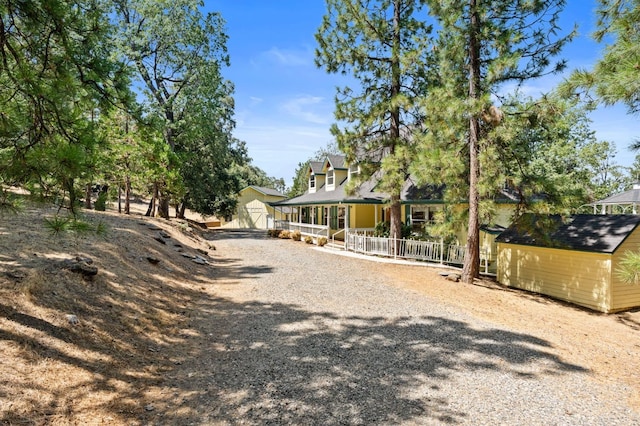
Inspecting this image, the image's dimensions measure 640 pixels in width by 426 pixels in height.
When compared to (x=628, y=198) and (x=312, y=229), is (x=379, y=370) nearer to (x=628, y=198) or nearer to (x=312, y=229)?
(x=312, y=229)

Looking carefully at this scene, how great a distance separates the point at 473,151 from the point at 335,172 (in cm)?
1270

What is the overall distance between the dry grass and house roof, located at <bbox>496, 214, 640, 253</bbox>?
35.8 ft

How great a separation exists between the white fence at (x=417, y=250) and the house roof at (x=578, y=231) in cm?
251

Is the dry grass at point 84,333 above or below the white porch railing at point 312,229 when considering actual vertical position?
below

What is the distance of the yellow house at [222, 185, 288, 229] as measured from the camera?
3975 centimetres

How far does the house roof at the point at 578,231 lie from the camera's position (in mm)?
10594

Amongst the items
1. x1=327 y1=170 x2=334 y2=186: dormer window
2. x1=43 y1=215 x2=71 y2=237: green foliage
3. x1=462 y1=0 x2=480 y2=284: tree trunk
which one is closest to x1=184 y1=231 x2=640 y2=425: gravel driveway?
x1=43 y1=215 x2=71 y2=237: green foliage

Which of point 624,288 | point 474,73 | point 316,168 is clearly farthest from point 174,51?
point 624,288

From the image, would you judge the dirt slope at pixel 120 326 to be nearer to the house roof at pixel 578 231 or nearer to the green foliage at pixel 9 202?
the green foliage at pixel 9 202

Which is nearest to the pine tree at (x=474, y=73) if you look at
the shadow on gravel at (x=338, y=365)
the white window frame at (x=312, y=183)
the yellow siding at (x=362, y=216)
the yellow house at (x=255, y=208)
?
the shadow on gravel at (x=338, y=365)

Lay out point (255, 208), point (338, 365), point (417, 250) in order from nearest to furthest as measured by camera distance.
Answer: point (338, 365) → point (417, 250) → point (255, 208)

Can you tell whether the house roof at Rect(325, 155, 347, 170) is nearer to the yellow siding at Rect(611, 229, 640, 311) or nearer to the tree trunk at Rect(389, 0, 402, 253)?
the tree trunk at Rect(389, 0, 402, 253)

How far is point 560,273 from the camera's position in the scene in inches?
464

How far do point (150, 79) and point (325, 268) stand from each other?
1953 centimetres
